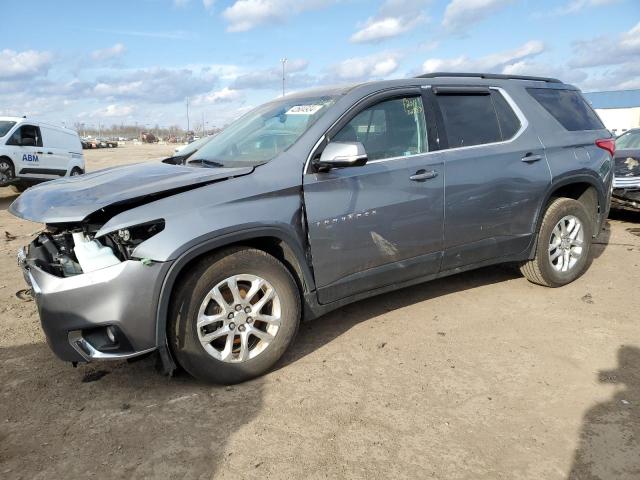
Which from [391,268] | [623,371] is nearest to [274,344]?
[391,268]

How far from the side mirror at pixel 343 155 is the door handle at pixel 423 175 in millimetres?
573

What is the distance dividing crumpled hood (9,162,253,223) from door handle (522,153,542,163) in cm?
242

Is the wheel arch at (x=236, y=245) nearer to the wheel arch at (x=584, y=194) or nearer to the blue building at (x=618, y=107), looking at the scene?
the wheel arch at (x=584, y=194)

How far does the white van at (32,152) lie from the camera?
11922 mm

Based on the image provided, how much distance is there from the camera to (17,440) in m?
2.52

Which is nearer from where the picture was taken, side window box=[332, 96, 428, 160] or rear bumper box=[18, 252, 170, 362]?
rear bumper box=[18, 252, 170, 362]

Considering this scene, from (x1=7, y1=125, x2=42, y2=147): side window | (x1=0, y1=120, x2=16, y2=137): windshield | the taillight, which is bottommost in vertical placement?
the taillight

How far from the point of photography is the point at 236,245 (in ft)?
9.87

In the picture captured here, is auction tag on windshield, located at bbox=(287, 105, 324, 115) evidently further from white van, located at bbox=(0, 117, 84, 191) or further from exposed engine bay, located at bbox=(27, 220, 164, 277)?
white van, located at bbox=(0, 117, 84, 191)

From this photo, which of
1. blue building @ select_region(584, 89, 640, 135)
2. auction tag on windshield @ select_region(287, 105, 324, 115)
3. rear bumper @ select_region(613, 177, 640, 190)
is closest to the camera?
auction tag on windshield @ select_region(287, 105, 324, 115)

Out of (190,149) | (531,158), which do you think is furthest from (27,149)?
(531,158)

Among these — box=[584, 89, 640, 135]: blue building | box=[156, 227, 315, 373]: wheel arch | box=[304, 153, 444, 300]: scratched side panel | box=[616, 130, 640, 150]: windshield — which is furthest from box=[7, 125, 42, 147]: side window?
box=[584, 89, 640, 135]: blue building

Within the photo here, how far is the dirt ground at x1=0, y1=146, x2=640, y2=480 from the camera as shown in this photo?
233cm

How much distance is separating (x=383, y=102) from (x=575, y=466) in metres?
2.52
